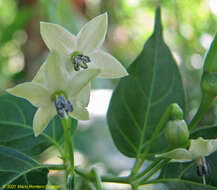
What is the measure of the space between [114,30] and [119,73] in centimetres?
145

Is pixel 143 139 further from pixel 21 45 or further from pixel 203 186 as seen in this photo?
pixel 21 45

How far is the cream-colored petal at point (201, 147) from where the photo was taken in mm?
511

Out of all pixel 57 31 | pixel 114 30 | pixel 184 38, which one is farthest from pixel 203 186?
pixel 114 30

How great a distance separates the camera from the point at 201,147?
0.52 meters

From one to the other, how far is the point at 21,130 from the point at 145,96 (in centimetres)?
25

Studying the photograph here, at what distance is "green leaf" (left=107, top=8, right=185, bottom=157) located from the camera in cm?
66

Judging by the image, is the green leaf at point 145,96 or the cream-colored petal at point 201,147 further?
the green leaf at point 145,96

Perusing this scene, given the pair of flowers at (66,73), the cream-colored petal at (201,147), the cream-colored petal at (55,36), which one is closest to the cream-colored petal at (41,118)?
the pair of flowers at (66,73)

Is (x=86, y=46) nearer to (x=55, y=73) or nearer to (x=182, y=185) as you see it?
(x=55, y=73)

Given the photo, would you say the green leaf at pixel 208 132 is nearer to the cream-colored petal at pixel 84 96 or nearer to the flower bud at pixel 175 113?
the flower bud at pixel 175 113

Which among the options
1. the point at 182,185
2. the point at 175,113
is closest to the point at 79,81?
the point at 175,113

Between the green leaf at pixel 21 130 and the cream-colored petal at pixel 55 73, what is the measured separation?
141mm

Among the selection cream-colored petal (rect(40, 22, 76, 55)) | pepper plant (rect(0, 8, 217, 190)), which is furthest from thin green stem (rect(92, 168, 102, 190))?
cream-colored petal (rect(40, 22, 76, 55))

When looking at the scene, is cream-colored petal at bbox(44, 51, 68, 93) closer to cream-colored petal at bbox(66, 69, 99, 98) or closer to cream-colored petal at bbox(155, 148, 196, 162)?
cream-colored petal at bbox(66, 69, 99, 98)
